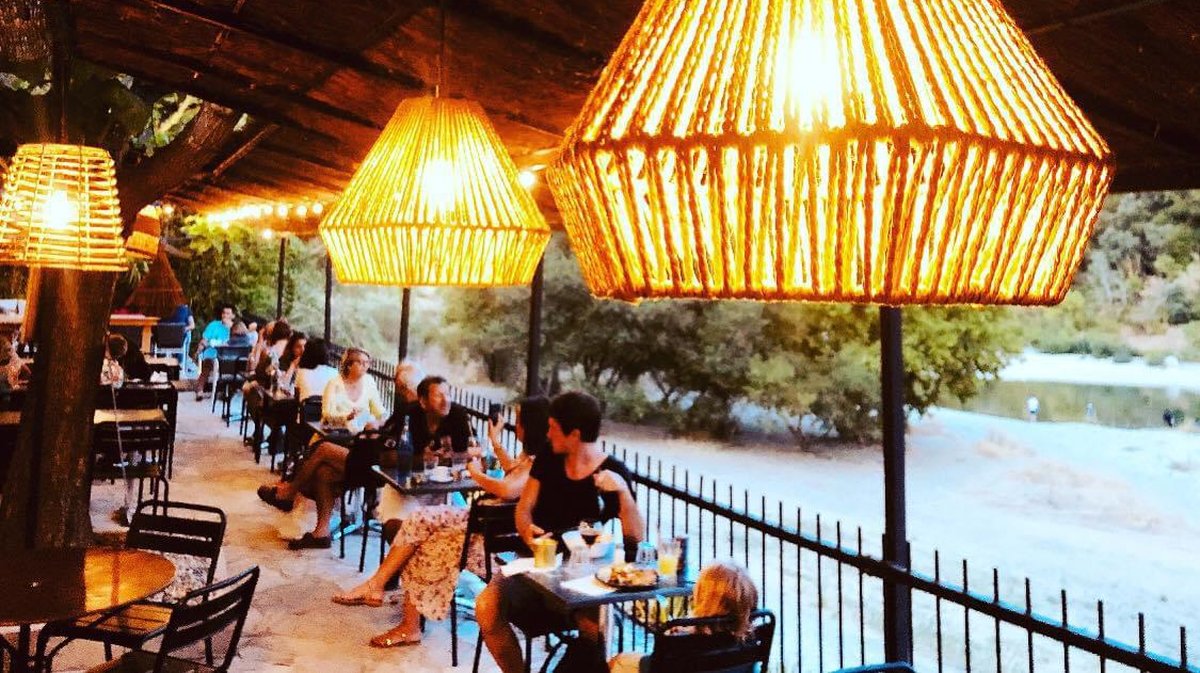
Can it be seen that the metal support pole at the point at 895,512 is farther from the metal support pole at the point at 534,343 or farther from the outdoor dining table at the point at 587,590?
the metal support pole at the point at 534,343

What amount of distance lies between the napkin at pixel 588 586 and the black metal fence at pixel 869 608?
0.47 meters

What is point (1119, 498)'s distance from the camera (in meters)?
13.6

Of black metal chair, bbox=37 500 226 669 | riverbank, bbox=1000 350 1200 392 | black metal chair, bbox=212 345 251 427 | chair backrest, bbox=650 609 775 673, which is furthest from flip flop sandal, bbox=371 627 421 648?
riverbank, bbox=1000 350 1200 392

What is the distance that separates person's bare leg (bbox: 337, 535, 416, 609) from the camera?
5562 mm

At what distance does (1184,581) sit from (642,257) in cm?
1158

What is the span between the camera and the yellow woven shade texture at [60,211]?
3.60 m

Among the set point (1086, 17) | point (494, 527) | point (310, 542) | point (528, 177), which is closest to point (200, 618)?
point (494, 527)

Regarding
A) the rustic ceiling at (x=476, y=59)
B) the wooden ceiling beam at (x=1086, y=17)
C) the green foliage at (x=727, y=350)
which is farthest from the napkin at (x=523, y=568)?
the green foliage at (x=727, y=350)

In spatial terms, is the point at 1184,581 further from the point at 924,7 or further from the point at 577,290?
the point at 924,7

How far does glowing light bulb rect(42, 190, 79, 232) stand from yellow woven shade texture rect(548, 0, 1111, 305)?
361 centimetres

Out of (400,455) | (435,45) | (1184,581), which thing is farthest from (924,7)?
(1184,581)

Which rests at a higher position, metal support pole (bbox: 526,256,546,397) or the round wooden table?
metal support pole (bbox: 526,256,546,397)

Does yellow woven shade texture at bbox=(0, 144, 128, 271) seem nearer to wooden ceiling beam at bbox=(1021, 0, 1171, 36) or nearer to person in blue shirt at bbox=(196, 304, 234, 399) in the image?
wooden ceiling beam at bbox=(1021, 0, 1171, 36)

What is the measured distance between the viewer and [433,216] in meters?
1.93
